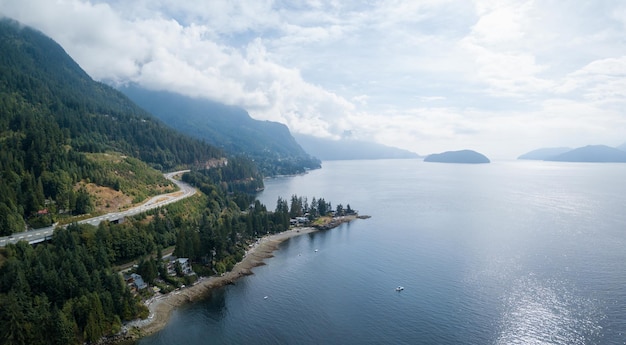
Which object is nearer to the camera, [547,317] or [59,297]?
[59,297]

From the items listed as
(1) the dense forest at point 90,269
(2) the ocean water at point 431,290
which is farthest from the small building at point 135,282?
(2) the ocean water at point 431,290

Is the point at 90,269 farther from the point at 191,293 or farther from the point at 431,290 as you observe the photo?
the point at 431,290

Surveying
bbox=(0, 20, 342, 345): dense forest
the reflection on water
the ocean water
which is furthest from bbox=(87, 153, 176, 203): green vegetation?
the reflection on water

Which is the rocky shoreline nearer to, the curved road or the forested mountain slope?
the curved road

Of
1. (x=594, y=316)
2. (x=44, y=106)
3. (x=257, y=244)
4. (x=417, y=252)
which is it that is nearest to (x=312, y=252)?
(x=257, y=244)

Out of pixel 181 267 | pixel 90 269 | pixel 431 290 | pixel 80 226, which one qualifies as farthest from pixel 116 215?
pixel 431 290

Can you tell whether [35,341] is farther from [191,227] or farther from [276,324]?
[191,227]

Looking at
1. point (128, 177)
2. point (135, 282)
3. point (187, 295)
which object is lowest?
point (187, 295)
